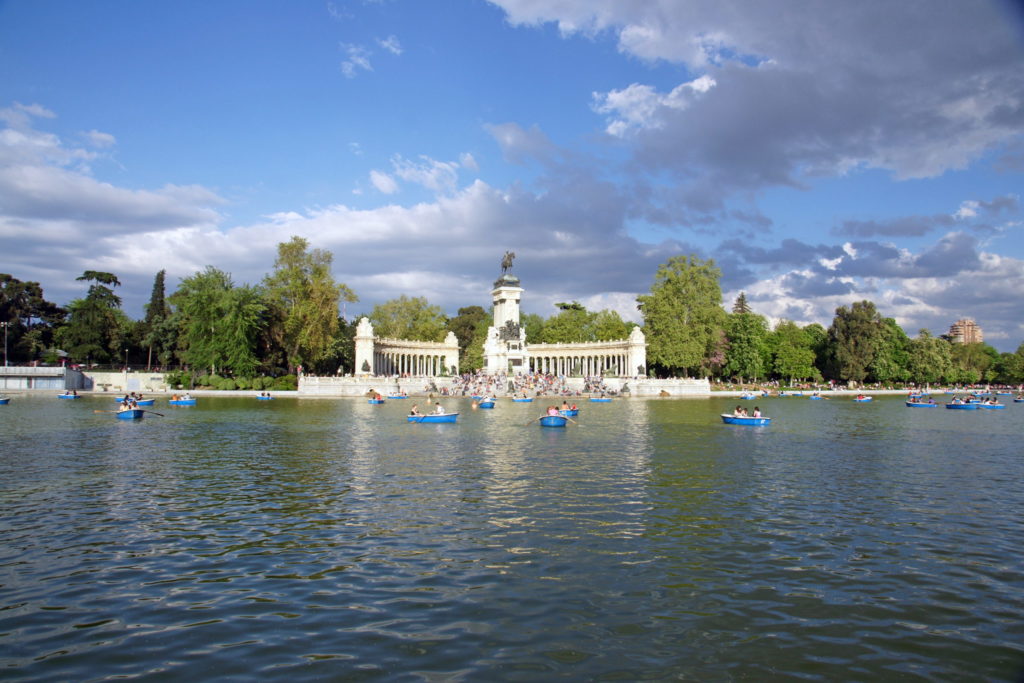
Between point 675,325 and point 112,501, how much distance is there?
2923 inches

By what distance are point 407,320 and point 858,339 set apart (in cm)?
6417

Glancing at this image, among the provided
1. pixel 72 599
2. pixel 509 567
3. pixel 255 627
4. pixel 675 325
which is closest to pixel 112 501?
pixel 72 599

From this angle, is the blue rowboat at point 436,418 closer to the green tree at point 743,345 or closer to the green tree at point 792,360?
the green tree at point 743,345

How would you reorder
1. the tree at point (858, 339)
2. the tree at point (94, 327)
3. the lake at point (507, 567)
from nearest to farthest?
1. the lake at point (507, 567)
2. the tree at point (94, 327)
3. the tree at point (858, 339)

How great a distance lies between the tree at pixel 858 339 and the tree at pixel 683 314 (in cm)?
2023

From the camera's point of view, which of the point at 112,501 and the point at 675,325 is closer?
the point at 112,501

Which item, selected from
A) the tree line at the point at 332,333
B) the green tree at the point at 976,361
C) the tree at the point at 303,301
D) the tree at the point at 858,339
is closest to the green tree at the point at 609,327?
the tree line at the point at 332,333

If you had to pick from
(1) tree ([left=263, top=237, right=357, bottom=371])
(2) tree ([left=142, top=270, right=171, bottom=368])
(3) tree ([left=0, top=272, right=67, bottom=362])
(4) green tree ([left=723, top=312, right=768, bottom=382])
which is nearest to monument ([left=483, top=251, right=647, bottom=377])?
(4) green tree ([left=723, top=312, right=768, bottom=382])

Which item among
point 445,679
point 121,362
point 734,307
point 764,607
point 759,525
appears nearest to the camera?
point 445,679

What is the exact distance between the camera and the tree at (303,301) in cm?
7556

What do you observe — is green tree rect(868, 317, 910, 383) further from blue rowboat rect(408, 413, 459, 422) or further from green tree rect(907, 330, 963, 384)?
blue rowboat rect(408, 413, 459, 422)

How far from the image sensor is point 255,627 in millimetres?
→ 9258

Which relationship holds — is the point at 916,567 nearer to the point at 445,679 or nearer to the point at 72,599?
the point at 445,679

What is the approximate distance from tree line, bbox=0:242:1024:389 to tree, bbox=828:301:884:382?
15cm
